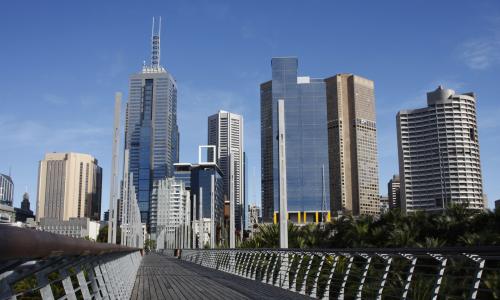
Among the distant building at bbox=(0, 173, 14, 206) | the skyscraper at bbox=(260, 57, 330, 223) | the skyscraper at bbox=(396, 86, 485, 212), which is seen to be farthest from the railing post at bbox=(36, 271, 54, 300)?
the skyscraper at bbox=(260, 57, 330, 223)

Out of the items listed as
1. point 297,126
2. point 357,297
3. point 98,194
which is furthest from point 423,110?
point 357,297

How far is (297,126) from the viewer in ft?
577

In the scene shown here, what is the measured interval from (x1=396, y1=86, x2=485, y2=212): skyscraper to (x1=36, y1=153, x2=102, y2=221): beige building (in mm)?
91102

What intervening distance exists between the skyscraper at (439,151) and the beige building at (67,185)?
3587 inches

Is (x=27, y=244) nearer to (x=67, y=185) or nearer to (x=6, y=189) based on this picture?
(x=6, y=189)

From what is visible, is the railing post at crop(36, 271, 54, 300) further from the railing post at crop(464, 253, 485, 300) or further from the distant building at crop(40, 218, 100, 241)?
the distant building at crop(40, 218, 100, 241)

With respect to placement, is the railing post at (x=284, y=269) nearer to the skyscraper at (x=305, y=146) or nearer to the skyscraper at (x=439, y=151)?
the skyscraper at (x=439, y=151)

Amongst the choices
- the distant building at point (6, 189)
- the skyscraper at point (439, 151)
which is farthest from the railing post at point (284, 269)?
the skyscraper at point (439, 151)

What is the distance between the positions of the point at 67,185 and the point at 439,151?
357 ft

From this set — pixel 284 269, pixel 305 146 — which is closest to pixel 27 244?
pixel 284 269

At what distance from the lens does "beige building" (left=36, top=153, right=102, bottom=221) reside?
148500 millimetres

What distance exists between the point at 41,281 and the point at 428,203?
180 metres

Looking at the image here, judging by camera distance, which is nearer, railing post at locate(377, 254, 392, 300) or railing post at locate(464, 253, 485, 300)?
railing post at locate(464, 253, 485, 300)

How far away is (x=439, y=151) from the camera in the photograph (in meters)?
173
